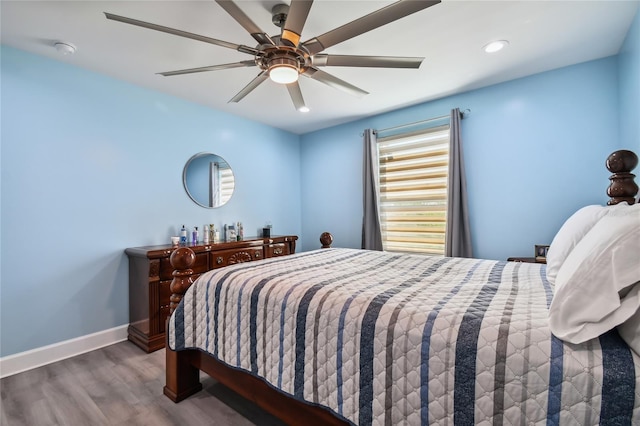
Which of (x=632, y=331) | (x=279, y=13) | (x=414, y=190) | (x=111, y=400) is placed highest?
(x=279, y=13)

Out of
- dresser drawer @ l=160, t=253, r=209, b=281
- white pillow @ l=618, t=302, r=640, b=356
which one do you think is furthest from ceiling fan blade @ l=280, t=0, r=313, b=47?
dresser drawer @ l=160, t=253, r=209, b=281

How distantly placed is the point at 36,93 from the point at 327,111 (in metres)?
2.83

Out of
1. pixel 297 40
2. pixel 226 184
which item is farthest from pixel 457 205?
pixel 226 184

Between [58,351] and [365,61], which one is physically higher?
[365,61]

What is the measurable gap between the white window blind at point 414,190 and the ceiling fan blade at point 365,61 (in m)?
1.78

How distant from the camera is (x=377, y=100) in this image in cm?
340

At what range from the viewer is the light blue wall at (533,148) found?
2.55 metres

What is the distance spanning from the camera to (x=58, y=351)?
2.38 m

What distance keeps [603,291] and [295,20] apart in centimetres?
169

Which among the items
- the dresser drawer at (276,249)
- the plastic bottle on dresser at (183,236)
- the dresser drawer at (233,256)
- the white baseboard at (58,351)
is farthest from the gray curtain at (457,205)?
the white baseboard at (58,351)

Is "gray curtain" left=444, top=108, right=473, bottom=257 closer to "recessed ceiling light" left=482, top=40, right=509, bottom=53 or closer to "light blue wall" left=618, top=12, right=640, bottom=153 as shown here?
"recessed ceiling light" left=482, top=40, right=509, bottom=53

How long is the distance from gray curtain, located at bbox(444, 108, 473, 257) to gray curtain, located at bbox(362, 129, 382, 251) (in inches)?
36.0

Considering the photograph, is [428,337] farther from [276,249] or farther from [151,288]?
[276,249]

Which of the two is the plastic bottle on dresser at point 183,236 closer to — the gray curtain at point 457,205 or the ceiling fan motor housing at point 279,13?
the ceiling fan motor housing at point 279,13
